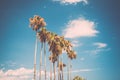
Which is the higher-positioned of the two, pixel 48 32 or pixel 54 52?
pixel 48 32

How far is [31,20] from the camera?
2989 centimetres

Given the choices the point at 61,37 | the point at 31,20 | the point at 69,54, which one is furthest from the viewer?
the point at 69,54

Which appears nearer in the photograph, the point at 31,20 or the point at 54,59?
the point at 31,20

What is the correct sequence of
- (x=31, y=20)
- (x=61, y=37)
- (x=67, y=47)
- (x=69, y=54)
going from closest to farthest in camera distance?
1. (x=31, y=20)
2. (x=61, y=37)
3. (x=67, y=47)
4. (x=69, y=54)

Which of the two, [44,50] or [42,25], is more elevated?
[42,25]

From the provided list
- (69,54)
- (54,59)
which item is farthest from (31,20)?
(69,54)

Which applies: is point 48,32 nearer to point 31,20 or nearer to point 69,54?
point 31,20

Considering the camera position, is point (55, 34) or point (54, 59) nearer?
point (55, 34)

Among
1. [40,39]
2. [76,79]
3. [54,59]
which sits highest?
[40,39]

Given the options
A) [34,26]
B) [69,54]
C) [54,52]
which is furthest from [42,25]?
[69,54]

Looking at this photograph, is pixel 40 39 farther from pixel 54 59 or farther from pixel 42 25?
pixel 54 59

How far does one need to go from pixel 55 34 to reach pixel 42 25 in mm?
4553

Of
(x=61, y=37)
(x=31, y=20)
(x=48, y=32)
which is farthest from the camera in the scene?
(x=61, y=37)

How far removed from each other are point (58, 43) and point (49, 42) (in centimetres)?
141
